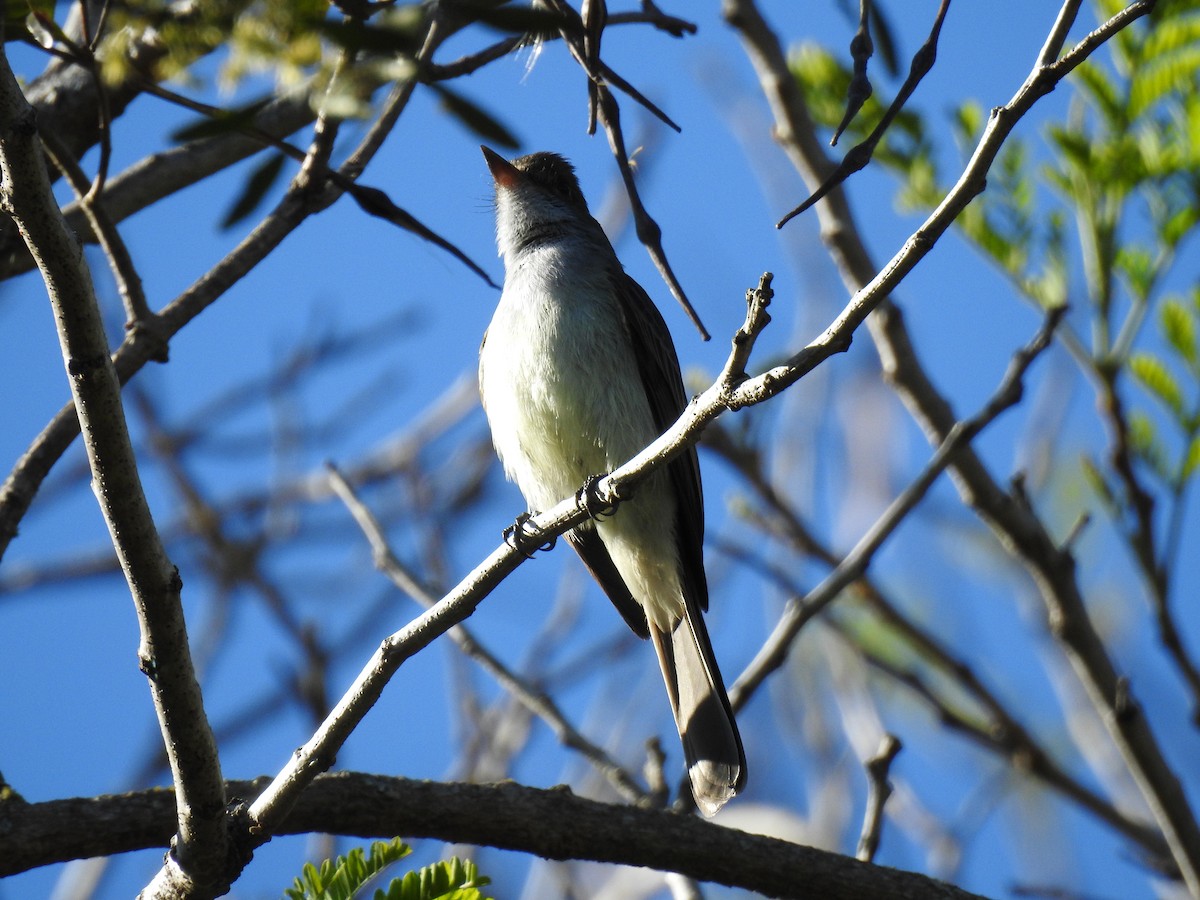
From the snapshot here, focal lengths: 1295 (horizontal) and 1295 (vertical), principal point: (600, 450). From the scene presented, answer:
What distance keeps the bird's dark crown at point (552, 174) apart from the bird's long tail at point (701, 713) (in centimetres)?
220

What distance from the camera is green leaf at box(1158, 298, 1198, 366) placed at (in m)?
4.33

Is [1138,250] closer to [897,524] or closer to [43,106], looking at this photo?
[897,524]

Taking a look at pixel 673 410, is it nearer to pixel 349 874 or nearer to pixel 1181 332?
pixel 1181 332

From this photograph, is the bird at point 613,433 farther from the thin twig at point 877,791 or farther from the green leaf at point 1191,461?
the green leaf at point 1191,461

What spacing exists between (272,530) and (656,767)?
4047mm

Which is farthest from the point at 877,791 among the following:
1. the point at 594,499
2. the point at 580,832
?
the point at 594,499

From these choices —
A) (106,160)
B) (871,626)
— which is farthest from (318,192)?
(871,626)

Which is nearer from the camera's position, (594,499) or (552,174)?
(594,499)

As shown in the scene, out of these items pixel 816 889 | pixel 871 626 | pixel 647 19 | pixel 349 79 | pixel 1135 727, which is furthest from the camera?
pixel 871 626

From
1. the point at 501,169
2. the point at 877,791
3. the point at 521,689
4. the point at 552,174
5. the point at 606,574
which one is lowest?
the point at 877,791

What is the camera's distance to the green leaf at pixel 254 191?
9.50ft

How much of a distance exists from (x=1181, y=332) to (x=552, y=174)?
2978 mm

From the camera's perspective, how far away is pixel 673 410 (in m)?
5.01

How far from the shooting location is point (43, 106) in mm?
4152
